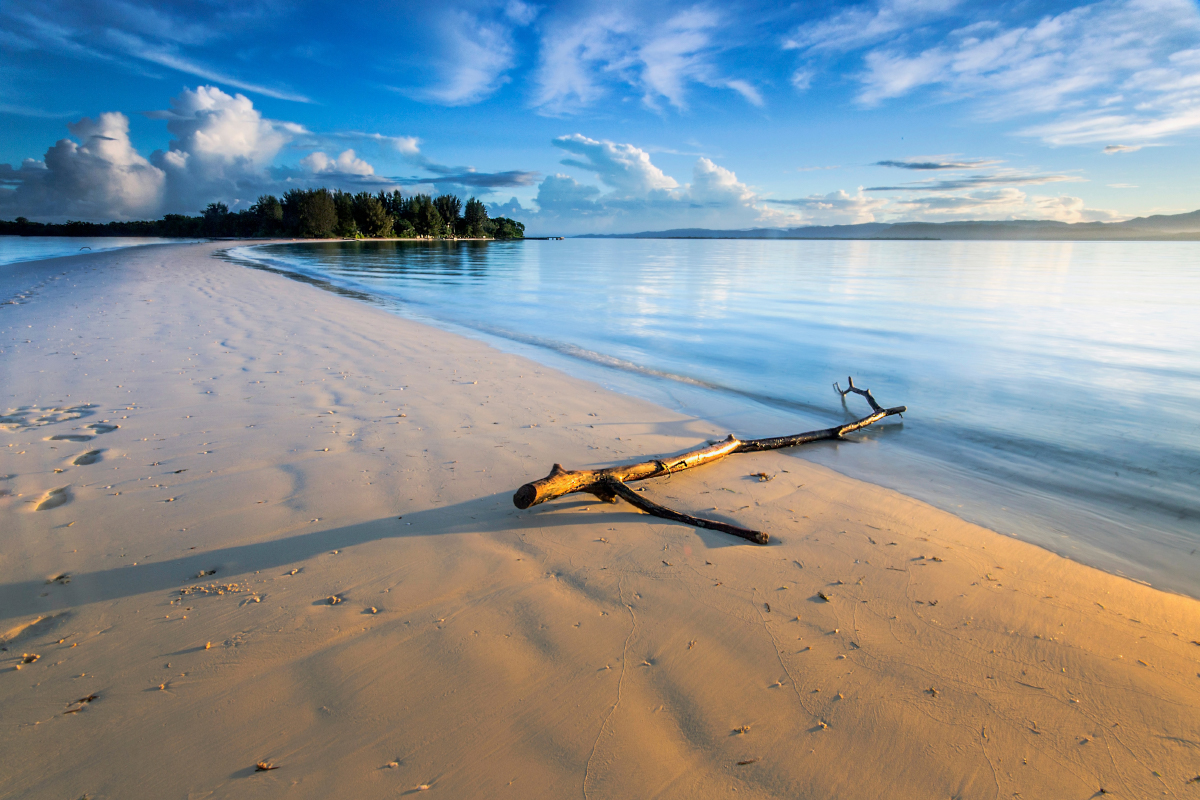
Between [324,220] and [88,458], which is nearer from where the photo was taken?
[88,458]

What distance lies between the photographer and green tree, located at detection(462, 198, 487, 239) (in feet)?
458

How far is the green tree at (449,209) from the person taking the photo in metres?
134

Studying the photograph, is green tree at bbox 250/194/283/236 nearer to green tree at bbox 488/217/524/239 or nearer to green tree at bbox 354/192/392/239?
green tree at bbox 354/192/392/239

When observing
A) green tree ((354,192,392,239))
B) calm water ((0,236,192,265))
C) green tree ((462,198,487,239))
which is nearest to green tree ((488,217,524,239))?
green tree ((462,198,487,239))

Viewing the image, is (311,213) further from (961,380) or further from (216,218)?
(961,380)

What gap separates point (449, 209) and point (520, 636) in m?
149

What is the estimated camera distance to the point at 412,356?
8.24 m

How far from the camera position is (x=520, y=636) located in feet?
8.11

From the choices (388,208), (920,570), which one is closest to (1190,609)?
(920,570)

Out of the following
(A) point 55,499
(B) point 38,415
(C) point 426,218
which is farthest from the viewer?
(C) point 426,218

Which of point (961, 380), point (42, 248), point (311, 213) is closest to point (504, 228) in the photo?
point (311, 213)

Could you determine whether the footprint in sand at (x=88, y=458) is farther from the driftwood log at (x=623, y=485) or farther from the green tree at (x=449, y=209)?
the green tree at (x=449, y=209)

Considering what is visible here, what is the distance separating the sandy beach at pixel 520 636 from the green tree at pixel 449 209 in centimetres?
14143

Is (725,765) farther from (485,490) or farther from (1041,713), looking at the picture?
(485,490)
